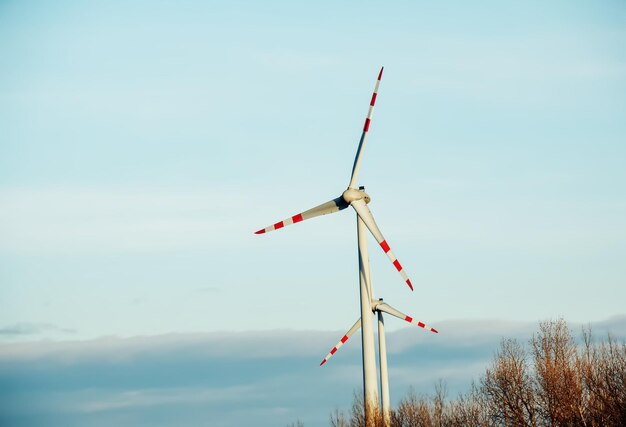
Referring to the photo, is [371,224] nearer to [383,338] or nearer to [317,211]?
[317,211]

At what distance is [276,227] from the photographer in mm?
46188

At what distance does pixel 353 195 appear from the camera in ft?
150

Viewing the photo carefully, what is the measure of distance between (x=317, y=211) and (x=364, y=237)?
8.86ft

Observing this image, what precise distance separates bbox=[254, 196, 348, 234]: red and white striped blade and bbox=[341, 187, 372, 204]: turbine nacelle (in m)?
0.45

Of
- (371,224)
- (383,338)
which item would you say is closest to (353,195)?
(371,224)

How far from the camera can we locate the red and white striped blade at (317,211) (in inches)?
1823

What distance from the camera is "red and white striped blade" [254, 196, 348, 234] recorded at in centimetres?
4631

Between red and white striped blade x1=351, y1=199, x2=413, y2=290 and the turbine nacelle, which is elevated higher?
the turbine nacelle

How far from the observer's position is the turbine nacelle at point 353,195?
149 ft

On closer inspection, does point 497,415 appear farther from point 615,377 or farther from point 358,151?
point 358,151

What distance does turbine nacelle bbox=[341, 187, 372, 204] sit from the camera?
45.6 metres

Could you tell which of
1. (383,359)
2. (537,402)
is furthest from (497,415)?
(383,359)

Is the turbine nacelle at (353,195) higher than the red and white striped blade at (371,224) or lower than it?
higher

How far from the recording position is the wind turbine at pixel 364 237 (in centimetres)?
4519
